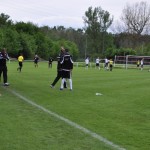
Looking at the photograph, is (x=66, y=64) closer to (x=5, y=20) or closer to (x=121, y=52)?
(x=121, y=52)

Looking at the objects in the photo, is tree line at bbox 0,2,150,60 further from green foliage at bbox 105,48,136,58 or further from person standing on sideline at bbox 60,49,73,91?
person standing on sideline at bbox 60,49,73,91

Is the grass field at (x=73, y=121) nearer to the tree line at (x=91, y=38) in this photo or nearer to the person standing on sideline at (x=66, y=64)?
the person standing on sideline at (x=66, y=64)

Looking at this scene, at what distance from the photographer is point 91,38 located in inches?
4737

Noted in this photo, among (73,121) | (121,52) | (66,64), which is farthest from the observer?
(121,52)

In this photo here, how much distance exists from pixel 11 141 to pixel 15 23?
10241cm

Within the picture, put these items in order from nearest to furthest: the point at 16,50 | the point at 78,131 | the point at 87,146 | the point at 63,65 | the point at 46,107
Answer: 1. the point at 87,146
2. the point at 78,131
3. the point at 46,107
4. the point at 63,65
5. the point at 16,50

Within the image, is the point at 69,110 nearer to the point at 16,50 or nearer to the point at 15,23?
the point at 16,50

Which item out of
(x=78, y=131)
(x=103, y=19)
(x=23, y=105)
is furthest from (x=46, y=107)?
(x=103, y=19)

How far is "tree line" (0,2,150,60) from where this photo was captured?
3585 inches

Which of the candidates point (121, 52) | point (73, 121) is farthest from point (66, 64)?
point (121, 52)

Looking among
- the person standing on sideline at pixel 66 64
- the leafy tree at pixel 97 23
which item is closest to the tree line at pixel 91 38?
the leafy tree at pixel 97 23

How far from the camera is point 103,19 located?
11831 cm

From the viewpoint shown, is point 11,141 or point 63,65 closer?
point 11,141

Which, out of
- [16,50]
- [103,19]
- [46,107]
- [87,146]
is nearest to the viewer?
[87,146]
